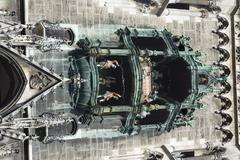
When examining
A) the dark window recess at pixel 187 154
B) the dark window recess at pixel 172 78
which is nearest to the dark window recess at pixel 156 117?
the dark window recess at pixel 172 78

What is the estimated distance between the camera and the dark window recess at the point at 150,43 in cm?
2181

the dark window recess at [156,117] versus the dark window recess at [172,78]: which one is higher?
the dark window recess at [172,78]

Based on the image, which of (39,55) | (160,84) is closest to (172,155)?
(160,84)

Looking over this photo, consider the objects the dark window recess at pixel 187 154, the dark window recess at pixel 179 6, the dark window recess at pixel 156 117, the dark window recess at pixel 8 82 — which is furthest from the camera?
the dark window recess at pixel 179 6

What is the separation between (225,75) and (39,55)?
25.4ft

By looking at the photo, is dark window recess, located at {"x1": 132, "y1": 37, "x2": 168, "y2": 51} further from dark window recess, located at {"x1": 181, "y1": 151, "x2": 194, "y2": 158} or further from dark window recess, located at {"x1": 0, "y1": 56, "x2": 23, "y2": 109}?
dark window recess, located at {"x1": 0, "y1": 56, "x2": 23, "y2": 109}

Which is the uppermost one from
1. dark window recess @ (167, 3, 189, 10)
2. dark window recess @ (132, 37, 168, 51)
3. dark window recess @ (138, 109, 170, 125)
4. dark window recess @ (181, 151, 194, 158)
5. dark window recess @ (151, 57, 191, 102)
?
dark window recess @ (167, 3, 189, 10)

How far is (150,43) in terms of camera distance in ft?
72.7

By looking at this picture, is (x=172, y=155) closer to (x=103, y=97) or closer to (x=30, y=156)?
(x=103, y=97)

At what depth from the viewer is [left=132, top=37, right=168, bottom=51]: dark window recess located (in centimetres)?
2181

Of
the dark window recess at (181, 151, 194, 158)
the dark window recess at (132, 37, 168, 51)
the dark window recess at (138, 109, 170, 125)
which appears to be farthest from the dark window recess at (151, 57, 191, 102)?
the dark window recess at (181, 151, 194, 158)

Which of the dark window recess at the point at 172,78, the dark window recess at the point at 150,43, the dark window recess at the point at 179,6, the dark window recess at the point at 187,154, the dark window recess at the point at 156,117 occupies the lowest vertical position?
the dark window recess at the point at 187,154

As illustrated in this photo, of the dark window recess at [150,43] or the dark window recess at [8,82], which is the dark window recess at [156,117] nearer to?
the dark window recess at [150,43]

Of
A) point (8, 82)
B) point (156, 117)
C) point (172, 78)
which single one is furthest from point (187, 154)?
point (8, 82)
